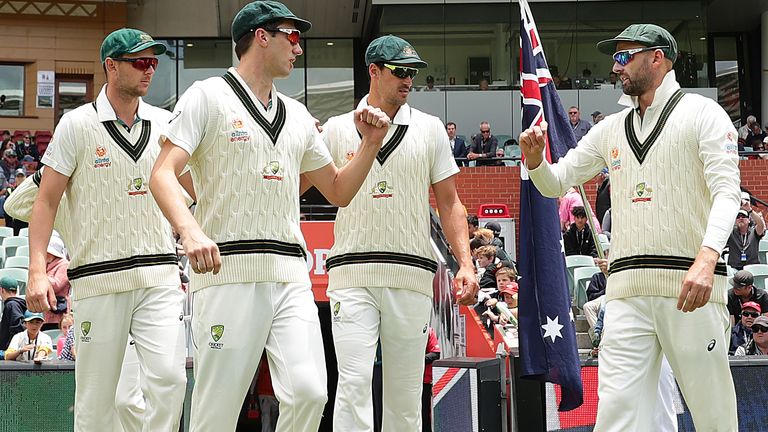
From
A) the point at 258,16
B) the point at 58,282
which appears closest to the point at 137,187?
the point at 258,16

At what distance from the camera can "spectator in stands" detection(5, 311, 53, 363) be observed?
32.7ft

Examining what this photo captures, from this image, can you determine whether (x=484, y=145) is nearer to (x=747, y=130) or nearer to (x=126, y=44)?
(x=747, y=130)

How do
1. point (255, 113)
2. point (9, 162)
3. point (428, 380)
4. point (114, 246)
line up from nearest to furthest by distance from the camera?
point (255, 113), point (114, 246), point (428, 380), point (9, 162)

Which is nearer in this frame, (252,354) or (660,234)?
(252,354)

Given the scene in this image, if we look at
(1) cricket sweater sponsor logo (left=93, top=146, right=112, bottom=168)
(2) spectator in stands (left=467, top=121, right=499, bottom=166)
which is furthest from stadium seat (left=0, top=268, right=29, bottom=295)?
(2) spectator in stands (left=467, top=121, right=499, bottom=166)

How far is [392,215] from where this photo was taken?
6.30 meters

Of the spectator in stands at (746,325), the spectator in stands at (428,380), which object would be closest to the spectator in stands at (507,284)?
the spectator in stands at (746,325)

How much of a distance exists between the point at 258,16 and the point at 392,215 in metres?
1.54

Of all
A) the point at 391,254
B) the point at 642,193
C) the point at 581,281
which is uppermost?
the point at 642,193

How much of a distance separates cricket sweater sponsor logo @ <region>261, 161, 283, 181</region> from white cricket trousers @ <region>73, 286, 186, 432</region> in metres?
1.28

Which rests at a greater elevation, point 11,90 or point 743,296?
point 11,90

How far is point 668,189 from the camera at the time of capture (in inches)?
216

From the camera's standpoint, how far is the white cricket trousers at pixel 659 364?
536 cm

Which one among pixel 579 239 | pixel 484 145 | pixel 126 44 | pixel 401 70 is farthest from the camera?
pixel 484 145
